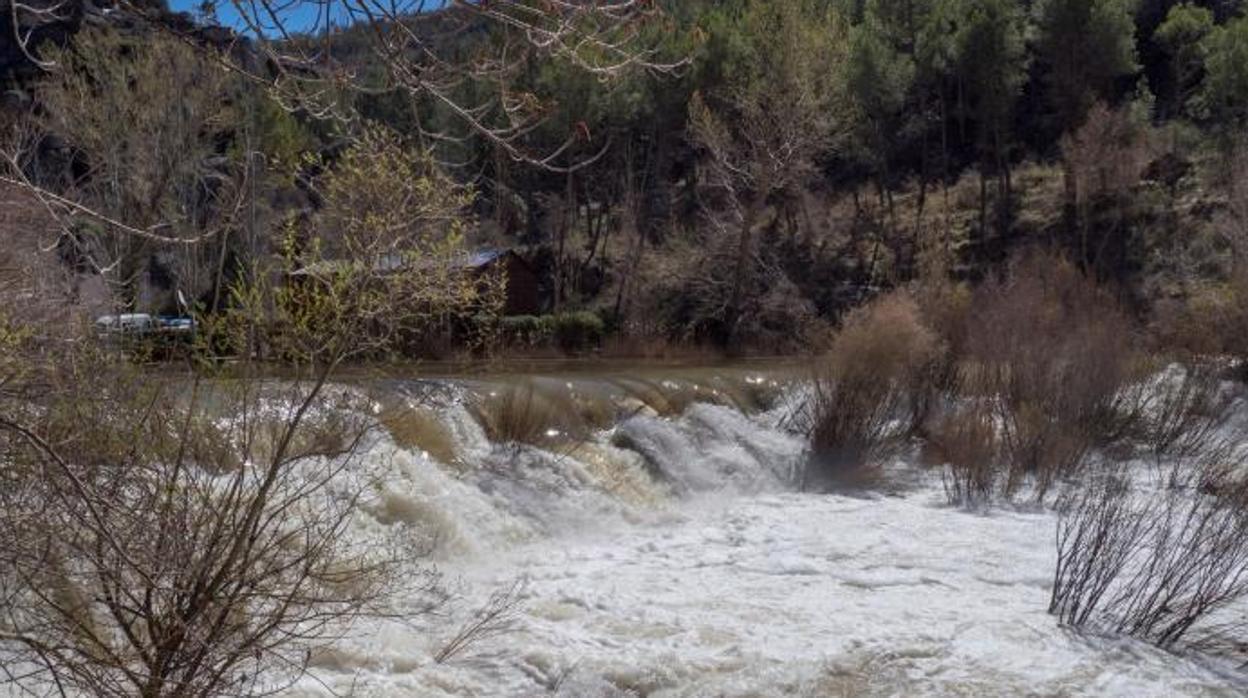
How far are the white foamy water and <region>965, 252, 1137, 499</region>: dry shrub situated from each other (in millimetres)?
1229

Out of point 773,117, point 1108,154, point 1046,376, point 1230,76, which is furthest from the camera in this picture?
point 1230,76

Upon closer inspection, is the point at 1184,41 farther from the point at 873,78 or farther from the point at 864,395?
the point at 864,395

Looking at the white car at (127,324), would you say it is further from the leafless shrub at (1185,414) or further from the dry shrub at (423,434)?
the leafless shrub at (1185,414)

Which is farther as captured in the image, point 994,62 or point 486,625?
point 994,62

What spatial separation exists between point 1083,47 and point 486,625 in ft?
111

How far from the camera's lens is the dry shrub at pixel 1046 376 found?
12.9 metres

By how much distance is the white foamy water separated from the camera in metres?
6.80

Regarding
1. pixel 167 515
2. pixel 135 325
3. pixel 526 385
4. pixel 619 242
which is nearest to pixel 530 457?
pixel 526 385

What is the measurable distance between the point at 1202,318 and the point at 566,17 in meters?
18.7

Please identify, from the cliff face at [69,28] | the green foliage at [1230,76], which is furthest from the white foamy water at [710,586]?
the green foliage at [1230,76]

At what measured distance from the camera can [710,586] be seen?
9.12 metres

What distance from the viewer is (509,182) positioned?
3831 cm

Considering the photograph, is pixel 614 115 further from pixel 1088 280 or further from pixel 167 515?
pixel 167 515

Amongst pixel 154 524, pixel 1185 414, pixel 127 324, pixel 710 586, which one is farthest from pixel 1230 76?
pixel 154 524
